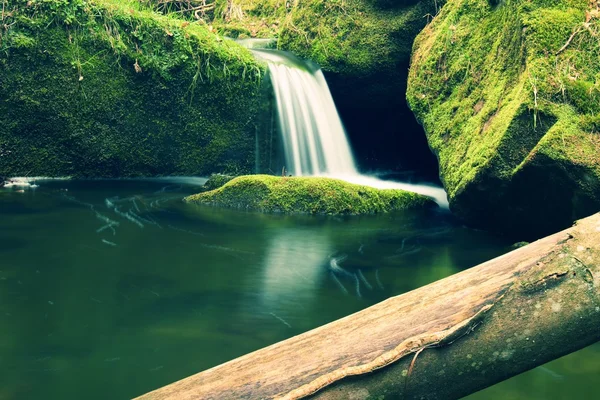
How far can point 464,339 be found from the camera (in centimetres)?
214

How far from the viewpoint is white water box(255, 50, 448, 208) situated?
11.2m

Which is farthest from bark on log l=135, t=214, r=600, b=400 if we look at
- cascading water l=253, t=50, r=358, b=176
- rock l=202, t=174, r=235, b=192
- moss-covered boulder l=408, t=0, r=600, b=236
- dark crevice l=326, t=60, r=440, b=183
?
dark crevice l=326, t=60, r=440, b=183

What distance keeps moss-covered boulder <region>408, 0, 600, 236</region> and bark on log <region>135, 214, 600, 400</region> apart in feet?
12.3

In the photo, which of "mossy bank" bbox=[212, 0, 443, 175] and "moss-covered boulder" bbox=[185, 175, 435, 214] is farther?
"mossy bank" bbox=[212, 0, 443, 175]

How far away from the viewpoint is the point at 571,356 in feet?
13.0

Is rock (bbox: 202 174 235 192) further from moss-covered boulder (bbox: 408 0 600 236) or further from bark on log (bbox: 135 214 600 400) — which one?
bark on log (bbox: 135 214 600 400)

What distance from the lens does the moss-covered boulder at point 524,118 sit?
5.82m

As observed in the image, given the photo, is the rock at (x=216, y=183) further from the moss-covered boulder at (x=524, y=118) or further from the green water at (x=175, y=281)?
the moss-covered boulder at (x=524, y=118)

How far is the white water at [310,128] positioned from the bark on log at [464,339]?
8.74m

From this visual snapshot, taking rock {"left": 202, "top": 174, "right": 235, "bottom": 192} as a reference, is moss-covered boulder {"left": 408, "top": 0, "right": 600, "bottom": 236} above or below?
above

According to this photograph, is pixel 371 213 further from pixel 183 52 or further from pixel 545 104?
pixel 183 52

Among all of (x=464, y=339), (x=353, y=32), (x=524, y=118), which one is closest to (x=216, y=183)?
(x=353, y=32)

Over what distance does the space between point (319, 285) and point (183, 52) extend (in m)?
6.28

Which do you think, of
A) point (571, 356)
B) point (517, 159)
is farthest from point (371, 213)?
point (571, 356)
